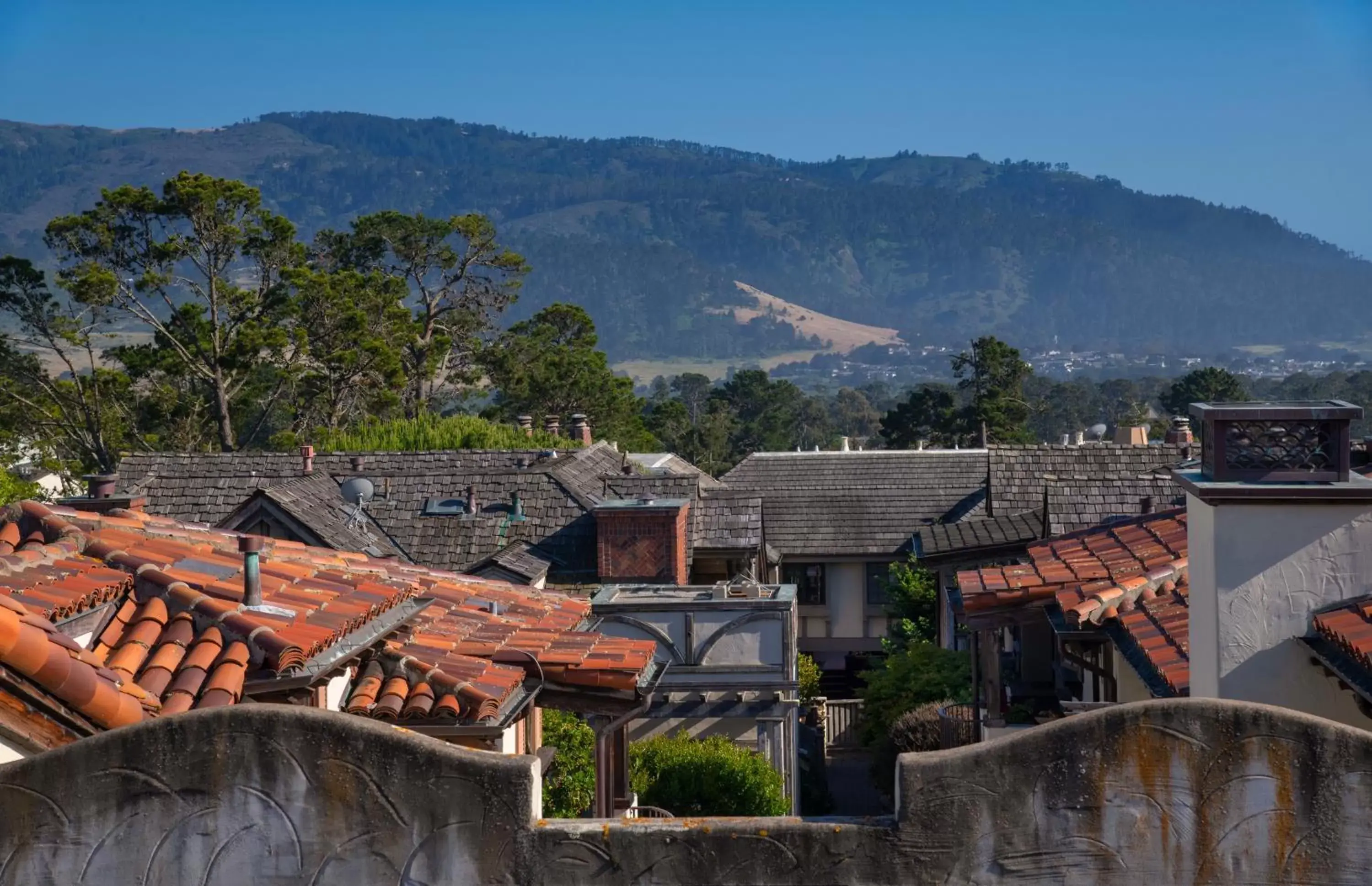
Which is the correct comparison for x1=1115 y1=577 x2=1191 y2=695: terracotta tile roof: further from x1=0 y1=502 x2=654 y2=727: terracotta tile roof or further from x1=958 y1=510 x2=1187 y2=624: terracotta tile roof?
x1=0 y1=502 x2=654 y2=727: terracotta tile roof

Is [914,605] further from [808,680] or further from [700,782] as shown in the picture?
[700,782]

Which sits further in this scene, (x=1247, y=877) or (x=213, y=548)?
(x=213, y=548)

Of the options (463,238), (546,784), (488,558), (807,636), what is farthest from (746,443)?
(546,784)

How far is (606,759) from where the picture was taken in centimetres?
1316

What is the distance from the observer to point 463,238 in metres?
86.1

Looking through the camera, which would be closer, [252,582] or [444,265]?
[252,582]

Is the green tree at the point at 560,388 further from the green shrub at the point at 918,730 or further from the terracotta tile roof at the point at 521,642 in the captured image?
the terracotta tile roof at the point at 521,642

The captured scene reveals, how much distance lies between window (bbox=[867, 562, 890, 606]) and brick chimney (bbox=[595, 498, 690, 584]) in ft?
48.7

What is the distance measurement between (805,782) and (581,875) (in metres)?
19.9

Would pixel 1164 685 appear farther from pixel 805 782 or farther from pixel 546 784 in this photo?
pixel 805 782

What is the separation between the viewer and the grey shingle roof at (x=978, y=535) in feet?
74.8

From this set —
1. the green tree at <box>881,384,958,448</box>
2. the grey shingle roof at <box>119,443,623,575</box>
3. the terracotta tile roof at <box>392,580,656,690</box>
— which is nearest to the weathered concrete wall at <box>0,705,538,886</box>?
the terracotta tile roof at <box>392,580,656,690</box>

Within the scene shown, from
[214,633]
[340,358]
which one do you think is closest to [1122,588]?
[214,633]

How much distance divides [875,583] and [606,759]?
95.6 ft
